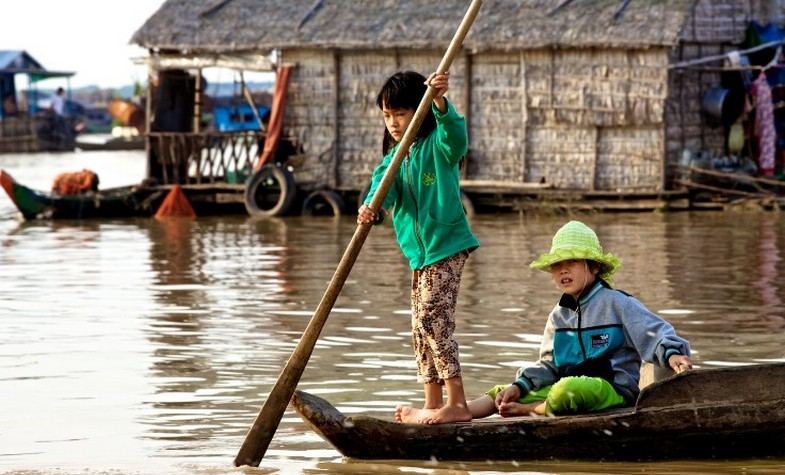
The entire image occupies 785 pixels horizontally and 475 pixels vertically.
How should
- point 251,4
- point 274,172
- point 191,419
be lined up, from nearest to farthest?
Result: 1. point 191,419
2. point 274,172
3. point 251,4

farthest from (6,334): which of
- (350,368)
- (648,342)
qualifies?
(648,342)

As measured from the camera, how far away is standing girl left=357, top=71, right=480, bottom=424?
20.4 ft

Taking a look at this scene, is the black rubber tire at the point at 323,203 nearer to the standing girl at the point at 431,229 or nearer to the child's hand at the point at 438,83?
the standing girl at the point at 431,229

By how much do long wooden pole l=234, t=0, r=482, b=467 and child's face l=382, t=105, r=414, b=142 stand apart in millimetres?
160

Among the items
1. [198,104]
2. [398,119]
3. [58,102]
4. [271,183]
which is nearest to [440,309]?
[398,119]

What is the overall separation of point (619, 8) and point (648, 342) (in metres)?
14.1

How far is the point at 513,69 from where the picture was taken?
67.0ft

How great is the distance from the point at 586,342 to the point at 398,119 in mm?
1115

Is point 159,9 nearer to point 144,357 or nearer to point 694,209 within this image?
point 694,209

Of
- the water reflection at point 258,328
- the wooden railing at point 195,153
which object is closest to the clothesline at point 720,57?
the water reflection at point 258,328

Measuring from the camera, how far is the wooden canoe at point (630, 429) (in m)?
5.84

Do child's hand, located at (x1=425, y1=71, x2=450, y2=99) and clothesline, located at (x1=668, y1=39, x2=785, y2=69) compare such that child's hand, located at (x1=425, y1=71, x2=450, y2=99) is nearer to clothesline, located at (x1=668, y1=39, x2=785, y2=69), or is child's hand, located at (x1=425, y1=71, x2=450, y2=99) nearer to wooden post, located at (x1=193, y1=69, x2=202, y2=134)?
clothesline, located at (x1=668, y1=39, x2=785, y2=69)

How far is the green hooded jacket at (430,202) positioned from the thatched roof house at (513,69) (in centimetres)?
1299

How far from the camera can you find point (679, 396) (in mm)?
5852
